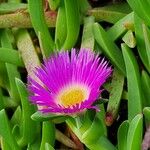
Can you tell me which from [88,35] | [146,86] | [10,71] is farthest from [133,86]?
[10,71]

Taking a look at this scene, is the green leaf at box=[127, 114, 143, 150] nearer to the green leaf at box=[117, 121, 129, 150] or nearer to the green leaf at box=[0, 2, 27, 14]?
the green leaf at box=[117, 121, 129, 150]

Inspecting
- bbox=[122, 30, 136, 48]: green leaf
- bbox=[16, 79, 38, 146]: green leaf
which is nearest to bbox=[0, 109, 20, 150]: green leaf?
bbox=[16, 79, 38, 146]: green leaf

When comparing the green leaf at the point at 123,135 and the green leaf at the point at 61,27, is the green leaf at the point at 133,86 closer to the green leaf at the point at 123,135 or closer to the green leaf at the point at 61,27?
the green leaf at the point at 123,135

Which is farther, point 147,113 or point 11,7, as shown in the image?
point 11,7

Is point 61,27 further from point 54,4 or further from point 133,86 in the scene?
point 133,86

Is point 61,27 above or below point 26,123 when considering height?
above

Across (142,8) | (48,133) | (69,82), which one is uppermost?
(142,8)

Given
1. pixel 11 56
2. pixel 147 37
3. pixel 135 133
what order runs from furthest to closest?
pixel 11 56 → pixel 147 37 → pixel 135 133
